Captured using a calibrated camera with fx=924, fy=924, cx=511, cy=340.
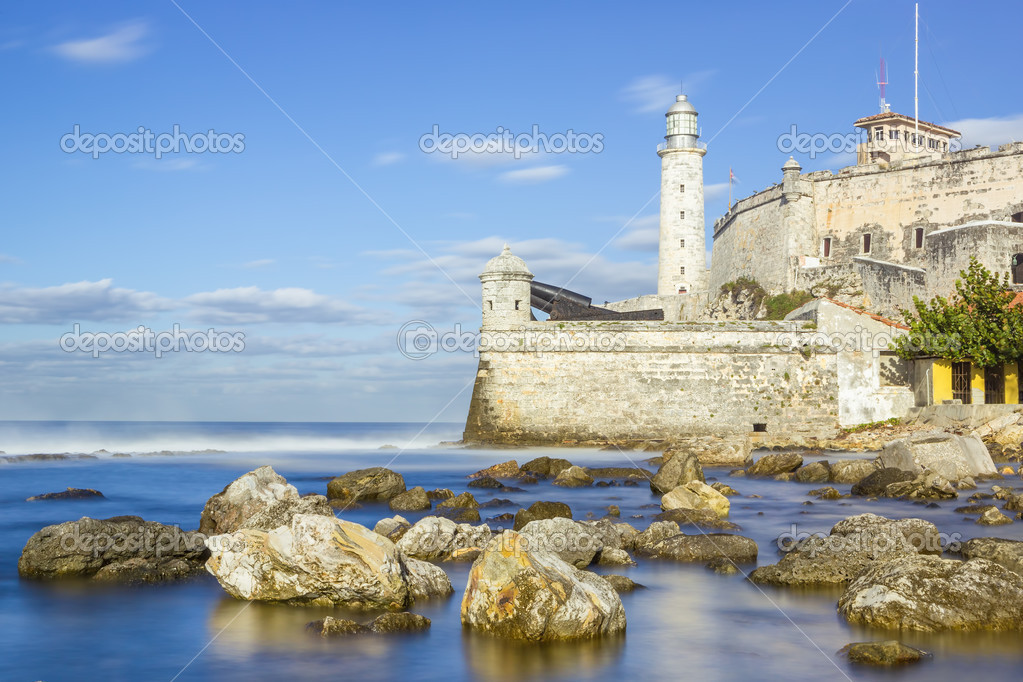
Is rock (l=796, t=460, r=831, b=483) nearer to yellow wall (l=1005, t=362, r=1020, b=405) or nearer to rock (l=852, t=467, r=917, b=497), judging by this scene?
rock (l=852, t=467, r=917, b=497)

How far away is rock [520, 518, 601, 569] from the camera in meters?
9.34

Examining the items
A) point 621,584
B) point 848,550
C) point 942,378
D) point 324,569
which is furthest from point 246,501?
point 942,378

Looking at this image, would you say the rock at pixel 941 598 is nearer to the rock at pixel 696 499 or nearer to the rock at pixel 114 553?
the rock at pixel 696 499

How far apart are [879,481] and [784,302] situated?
2276cm

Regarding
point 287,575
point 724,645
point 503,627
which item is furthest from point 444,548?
point 724,645

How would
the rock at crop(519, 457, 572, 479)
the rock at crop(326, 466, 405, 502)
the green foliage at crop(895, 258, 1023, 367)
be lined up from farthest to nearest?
1. the green foliage at crop(895, 258, 1023, 367)
2. the rock at crop(519, 457, 572, 479)
3. the rock at crop(326, 466, 405, 502)

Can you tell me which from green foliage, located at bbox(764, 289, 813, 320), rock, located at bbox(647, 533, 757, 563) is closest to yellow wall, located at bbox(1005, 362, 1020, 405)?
green foliage, located at bbox(764, 289, 813, 320)

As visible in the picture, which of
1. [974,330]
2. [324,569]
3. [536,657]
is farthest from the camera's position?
[974,330]

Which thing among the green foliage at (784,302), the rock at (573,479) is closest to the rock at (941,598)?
the rock at (573,479)

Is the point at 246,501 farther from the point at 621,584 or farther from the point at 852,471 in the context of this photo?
the point at 852,471

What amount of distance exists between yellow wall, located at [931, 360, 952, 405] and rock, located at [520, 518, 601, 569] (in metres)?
19.3

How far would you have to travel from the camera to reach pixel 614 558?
9742 millimetres

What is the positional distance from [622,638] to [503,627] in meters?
0.99

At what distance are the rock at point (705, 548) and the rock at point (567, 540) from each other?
0.79m
